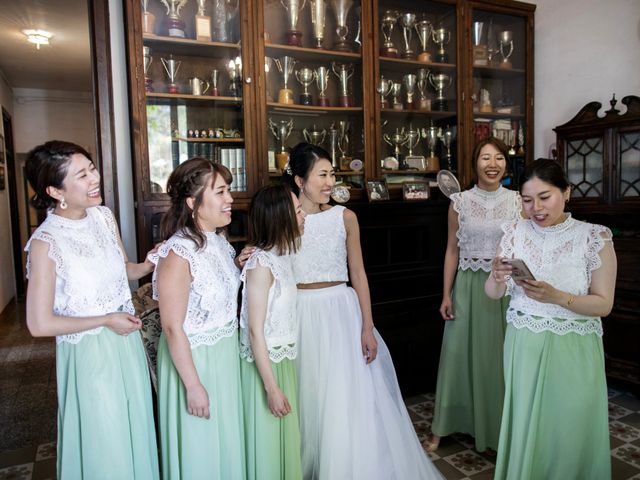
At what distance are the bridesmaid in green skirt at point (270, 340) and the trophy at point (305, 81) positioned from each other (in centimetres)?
153

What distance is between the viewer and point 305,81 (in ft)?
10.2

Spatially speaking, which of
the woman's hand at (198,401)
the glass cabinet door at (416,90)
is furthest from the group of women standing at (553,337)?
the glass cabinet door at (416,90)

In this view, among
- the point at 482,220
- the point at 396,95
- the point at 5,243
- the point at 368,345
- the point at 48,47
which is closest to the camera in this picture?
the point at 368,345

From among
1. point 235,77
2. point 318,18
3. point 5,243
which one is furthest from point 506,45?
point 5,243

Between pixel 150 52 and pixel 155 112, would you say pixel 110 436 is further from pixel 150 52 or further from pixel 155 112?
pixel 150 52

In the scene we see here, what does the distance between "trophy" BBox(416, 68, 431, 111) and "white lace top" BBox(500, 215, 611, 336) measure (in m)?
1.89

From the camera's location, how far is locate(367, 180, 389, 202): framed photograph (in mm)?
3092

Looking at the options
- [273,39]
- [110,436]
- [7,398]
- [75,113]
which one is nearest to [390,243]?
[273,39]

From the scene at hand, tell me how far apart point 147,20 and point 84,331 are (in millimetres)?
1765

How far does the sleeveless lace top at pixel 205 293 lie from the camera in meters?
1.55

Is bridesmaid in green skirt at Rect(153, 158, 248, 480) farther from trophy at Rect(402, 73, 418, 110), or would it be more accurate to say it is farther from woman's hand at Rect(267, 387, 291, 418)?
trophy at Rect(402, 73, 418, 110)

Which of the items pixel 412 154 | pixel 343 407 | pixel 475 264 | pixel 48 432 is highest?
pixel 412 154

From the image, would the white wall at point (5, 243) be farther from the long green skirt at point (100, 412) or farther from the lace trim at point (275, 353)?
the lace trim at point (275, 353)

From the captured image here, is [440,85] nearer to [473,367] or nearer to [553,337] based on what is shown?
[473,367]
